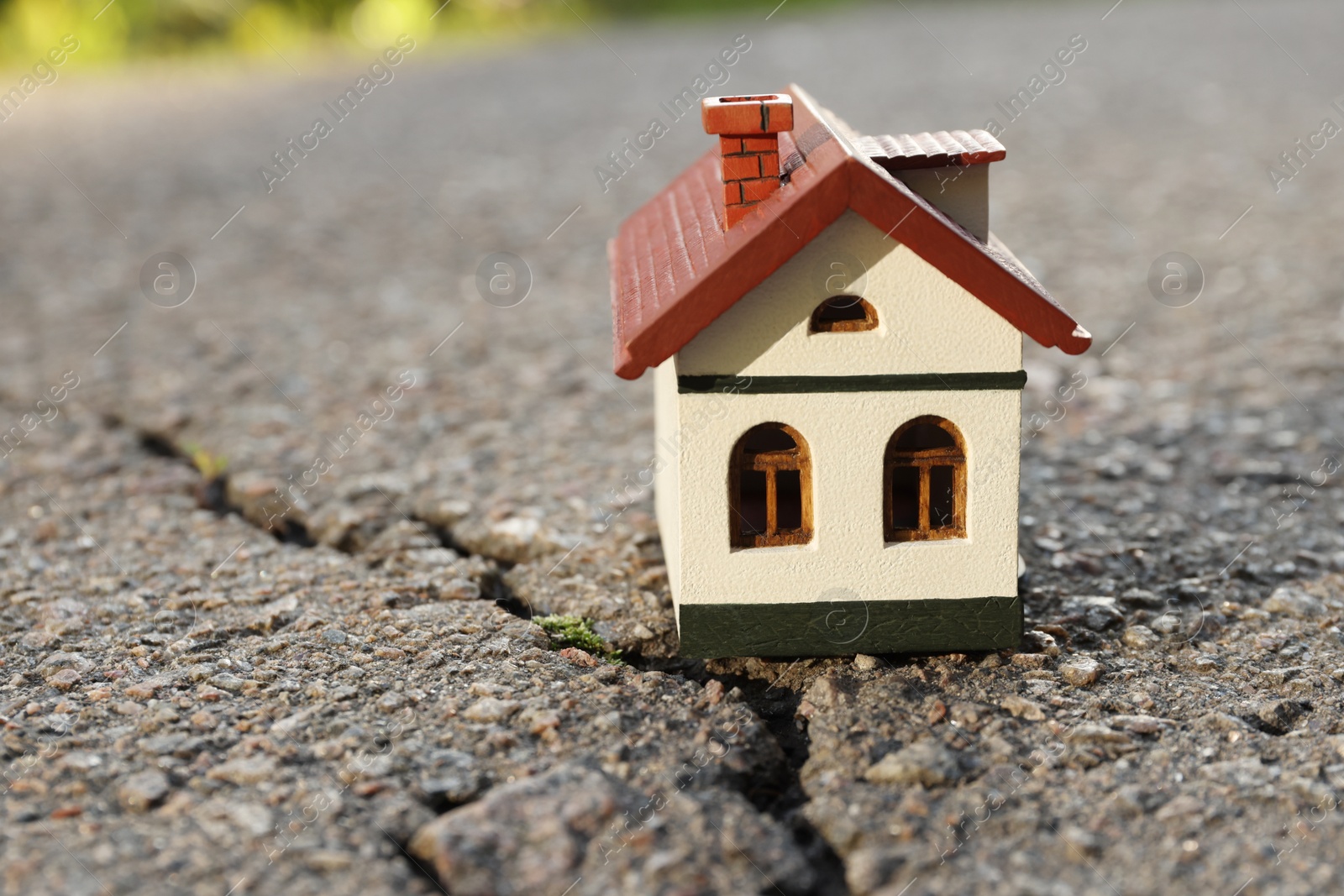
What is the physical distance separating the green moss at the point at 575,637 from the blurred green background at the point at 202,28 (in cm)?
1626

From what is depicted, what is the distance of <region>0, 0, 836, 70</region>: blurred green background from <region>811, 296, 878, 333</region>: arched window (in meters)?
16.6

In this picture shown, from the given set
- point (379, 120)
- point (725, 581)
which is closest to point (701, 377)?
point (725, 581)

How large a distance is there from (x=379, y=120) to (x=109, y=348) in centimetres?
749

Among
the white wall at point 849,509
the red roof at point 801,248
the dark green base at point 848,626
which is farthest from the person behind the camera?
the dark green base at point 848,626

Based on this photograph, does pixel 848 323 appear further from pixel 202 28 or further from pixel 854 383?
pixel 202 28

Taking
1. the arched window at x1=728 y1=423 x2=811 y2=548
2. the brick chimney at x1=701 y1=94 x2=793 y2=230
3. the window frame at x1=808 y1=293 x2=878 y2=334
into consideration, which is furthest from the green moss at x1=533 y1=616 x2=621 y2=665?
the brick chimney at x1=701 y1=94 x2=793 y2=230

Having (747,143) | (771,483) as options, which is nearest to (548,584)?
(771,483)

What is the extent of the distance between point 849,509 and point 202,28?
59.4 ft

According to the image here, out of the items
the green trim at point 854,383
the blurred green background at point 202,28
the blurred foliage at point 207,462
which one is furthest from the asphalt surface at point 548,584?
the blurred green background at point 202,28

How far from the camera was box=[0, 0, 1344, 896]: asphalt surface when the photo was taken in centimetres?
343

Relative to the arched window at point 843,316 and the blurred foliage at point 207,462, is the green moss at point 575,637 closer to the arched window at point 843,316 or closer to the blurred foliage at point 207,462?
the arched window at point 843,316

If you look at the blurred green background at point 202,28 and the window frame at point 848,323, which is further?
the blurred green background at point 202,28

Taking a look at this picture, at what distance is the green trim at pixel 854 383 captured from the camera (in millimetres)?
4008

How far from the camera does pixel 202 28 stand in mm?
19297
